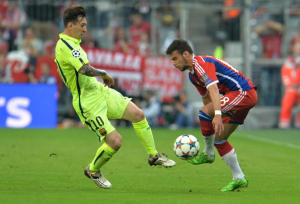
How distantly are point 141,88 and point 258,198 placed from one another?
42.5ft

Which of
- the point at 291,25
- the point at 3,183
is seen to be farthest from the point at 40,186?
the point at 291,25

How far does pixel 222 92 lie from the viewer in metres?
7.90

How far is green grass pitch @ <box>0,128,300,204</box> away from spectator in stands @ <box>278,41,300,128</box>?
4628mm

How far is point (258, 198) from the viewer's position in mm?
6824

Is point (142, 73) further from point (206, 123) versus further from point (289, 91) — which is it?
point (206, 123)

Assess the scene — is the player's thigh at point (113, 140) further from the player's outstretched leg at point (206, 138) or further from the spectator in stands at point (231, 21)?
the spectator in stands at point (231, 21)

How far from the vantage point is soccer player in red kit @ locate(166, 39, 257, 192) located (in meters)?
7.37

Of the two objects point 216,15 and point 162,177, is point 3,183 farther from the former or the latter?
point 216,15

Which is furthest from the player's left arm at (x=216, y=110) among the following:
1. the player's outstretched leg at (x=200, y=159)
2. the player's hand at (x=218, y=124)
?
the player's outstretched leg at (x=200, y=159)

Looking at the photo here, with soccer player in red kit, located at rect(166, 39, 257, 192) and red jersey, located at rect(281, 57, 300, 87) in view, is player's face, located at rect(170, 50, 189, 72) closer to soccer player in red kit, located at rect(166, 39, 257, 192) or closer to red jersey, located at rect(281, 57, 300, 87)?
soccer player in red kit, located at rect(166, 39, 257, 192)

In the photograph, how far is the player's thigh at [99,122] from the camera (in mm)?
7570

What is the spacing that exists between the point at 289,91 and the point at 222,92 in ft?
41.2

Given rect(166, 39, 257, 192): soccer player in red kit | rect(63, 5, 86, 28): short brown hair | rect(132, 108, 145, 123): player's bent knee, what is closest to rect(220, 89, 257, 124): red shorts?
rect(166, 39, 257, 192): soccer player in red kit

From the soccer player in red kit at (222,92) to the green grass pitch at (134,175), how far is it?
44 centimetres
